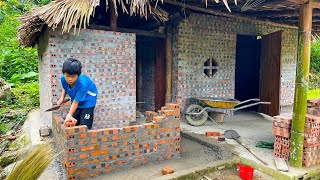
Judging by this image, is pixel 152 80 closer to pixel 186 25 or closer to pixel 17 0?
pixel 186 25

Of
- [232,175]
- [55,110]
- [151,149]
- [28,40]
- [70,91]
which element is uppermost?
[28,40]

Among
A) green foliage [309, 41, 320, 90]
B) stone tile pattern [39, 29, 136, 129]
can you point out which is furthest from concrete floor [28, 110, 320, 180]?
green foliage [309, 41, 320, 90]

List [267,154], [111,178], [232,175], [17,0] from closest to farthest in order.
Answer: [111,178] → [232,175] → [267,154] → [17,0]

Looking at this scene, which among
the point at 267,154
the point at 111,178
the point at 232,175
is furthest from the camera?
the point at 267,154

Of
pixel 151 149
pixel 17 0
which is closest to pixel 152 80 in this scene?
pixel 151 149

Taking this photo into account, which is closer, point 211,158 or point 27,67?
point 211,158

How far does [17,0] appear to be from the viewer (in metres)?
15.3

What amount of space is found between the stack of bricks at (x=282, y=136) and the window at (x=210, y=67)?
3.14m

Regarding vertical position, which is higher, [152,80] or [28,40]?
[28,40]

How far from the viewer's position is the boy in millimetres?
3498

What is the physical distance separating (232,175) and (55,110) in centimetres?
326

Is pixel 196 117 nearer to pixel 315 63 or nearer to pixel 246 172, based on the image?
pixel 246 172

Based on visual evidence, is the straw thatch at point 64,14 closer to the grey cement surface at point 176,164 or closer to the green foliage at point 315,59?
the grey cement surface at point 176,164

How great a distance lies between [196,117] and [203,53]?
177 cm
